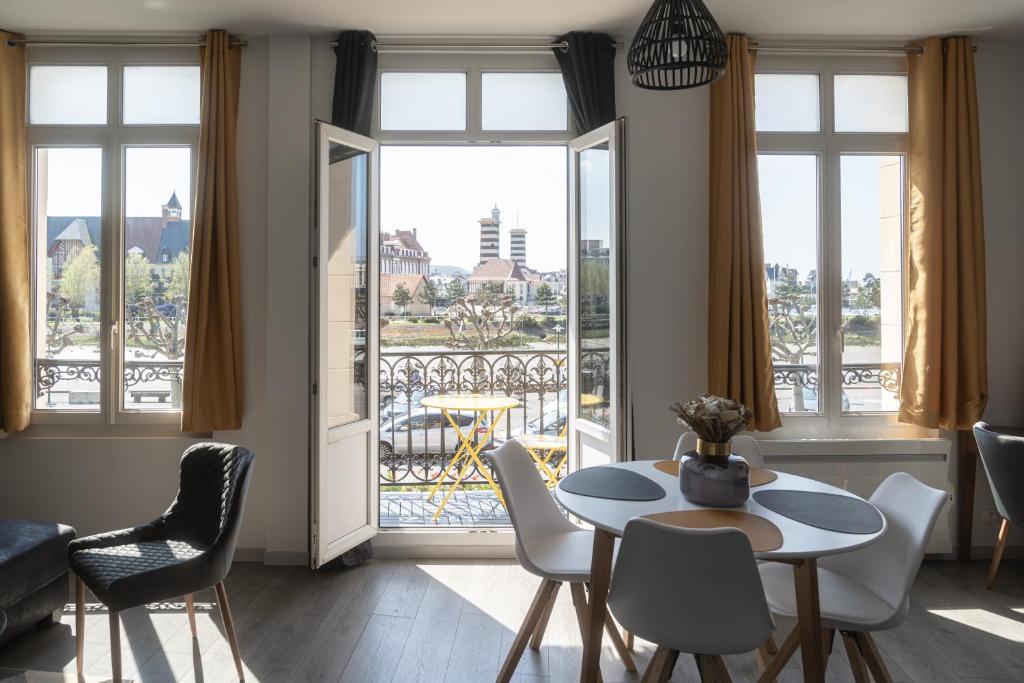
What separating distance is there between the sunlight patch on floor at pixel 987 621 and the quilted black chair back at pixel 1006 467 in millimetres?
465

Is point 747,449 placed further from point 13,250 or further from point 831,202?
point 13,250

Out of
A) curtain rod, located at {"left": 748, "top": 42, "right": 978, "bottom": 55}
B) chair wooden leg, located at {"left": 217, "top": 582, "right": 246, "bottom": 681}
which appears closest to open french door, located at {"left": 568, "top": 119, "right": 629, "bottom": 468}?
curtain rod, located at {"left": 748, "top": 42, "right": 978, "bottom": 55}

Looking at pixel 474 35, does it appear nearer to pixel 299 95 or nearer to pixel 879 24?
pixel 299 95

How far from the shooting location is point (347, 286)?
3.47 metres

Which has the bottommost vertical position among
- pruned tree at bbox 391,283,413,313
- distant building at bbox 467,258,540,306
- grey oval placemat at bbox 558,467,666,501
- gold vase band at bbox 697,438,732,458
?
grey oval placemat at bbox 558,467,666,501

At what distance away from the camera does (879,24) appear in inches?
135

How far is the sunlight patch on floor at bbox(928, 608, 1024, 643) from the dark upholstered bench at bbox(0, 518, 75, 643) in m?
4.01

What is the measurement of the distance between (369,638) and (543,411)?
9.57 feet

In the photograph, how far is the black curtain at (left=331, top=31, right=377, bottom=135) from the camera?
11.5 ft

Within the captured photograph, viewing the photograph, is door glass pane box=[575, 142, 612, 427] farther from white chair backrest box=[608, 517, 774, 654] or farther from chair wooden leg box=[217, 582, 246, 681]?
chair wooden leg box=[217, 582, 246, 681]

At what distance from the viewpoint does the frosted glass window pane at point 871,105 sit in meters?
3.74

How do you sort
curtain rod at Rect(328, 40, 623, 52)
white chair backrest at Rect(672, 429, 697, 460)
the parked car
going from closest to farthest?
white chair backrest at Rect(672, 429, 697, 460), curtain rod at Rect(328, 40, 623, 52), the parked car

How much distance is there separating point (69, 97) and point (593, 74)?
122 inches

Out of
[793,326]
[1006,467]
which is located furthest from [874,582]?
[793,326]
